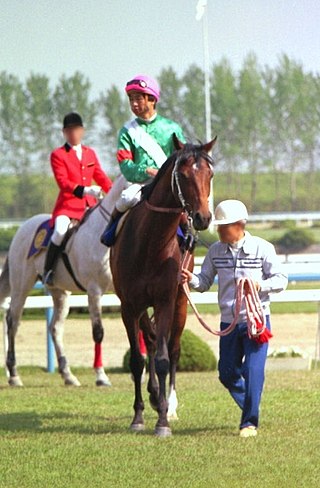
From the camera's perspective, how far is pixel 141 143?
8.04 meters

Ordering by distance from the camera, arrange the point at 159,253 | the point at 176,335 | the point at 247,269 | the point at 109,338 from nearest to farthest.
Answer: the point at 247,269
the point at 159,253
the point at 176,335
the point at 109,338

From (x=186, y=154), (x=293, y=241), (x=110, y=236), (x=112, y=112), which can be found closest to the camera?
(x=186, y=154)

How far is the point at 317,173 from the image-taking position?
4656 cm

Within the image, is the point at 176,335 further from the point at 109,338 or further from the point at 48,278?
the point at 109,338

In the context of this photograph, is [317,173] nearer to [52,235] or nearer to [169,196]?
[52,235]

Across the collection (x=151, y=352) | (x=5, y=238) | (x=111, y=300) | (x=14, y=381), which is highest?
(x=151, y=352)

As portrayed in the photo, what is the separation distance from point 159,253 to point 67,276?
157 inches

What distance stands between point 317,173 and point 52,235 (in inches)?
1410

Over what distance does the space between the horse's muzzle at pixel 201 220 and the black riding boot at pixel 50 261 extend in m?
4.55

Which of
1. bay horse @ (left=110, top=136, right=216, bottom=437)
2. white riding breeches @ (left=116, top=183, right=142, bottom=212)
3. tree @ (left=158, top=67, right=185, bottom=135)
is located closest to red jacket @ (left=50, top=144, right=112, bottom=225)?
white riding breeches @ (left=116, top=183, right=142, bottom=212)

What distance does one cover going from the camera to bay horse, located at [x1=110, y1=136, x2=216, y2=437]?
7.05 metres

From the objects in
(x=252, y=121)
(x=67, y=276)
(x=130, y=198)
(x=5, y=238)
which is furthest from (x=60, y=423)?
(x=252, y=121)

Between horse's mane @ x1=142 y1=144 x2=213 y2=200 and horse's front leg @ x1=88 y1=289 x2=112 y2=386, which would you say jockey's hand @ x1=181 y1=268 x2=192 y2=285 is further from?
horse's front leg @ x1=88 y1=289 x2=112 y2=386

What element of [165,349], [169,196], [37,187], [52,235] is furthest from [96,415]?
[37,187]
